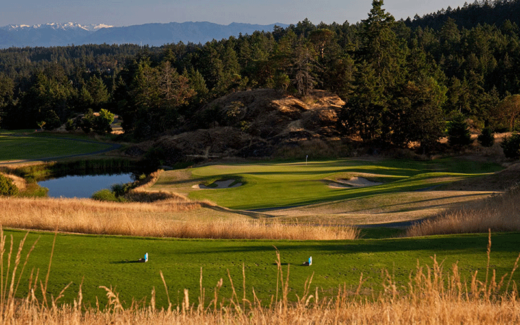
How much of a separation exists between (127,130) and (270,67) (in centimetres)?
3401

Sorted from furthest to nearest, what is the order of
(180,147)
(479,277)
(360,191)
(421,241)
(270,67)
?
(270,67), (180,147), (360,191), (421,241), (479,277)

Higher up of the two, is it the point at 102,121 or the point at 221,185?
the point at 102,121

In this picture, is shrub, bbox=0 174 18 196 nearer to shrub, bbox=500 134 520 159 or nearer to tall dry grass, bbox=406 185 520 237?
tall dry grass, bbox=406 185 520 237

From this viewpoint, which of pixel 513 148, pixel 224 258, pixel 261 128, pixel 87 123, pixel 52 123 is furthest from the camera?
pixel 52 123

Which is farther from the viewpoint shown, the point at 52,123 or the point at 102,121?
the point at 52,123

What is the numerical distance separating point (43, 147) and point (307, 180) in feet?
172

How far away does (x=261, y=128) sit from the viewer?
6450 centimetres

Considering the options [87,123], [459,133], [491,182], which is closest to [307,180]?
[491,182]

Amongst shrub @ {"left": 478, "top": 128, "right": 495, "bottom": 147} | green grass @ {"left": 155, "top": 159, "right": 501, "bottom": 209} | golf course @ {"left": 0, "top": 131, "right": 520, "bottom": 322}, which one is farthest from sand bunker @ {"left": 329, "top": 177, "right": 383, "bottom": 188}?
shrub @ {"left": 478, "top": 128, "right": 495, "bottom": 147}

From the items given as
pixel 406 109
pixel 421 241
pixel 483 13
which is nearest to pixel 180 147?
pixel 406 109

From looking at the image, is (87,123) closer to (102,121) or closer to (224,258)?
(102,121)

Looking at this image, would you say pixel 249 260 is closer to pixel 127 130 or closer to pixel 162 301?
pixel 162 301

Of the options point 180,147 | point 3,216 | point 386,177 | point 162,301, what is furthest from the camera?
point 180,147

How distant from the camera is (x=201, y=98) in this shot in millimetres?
82000
